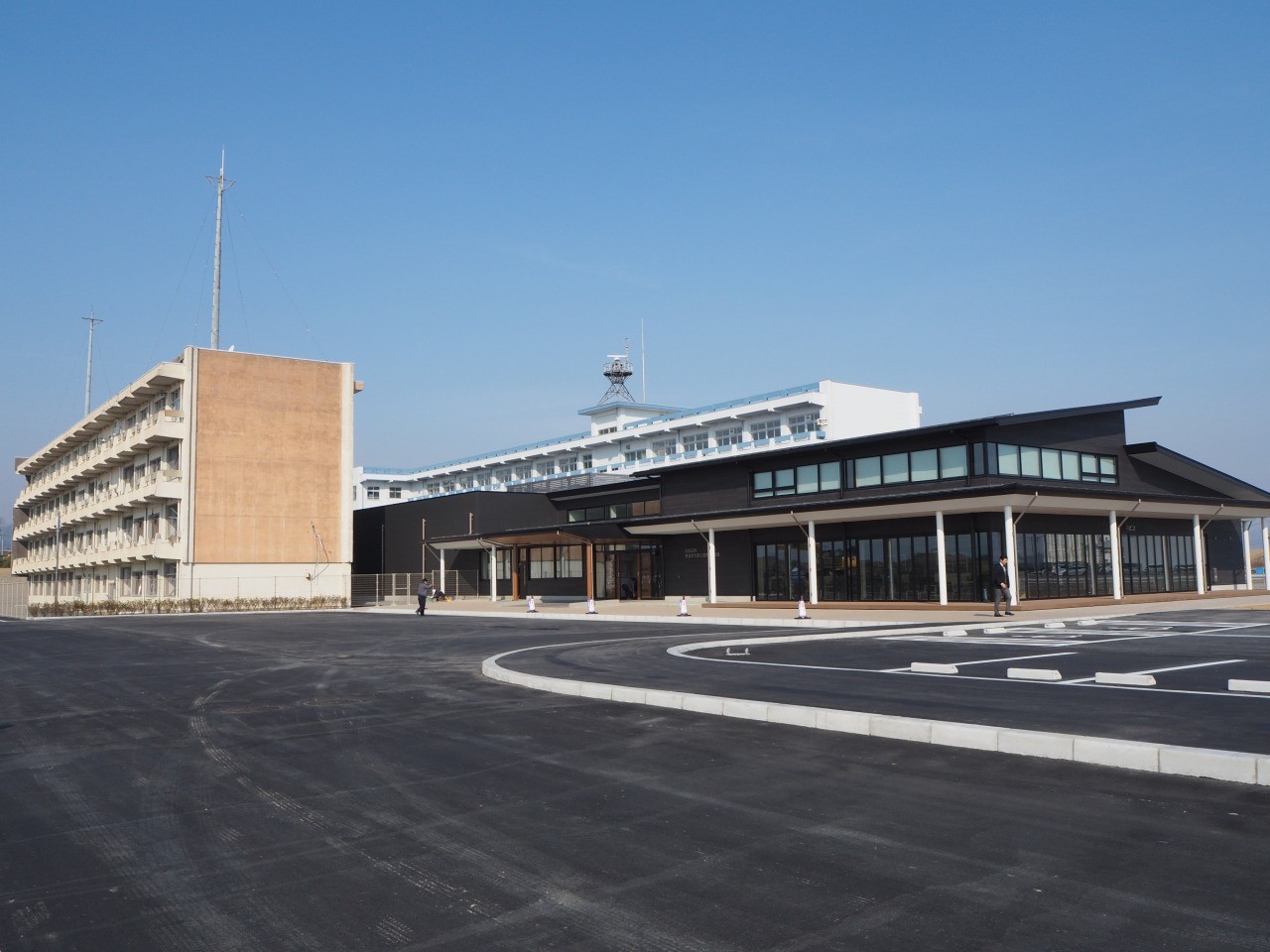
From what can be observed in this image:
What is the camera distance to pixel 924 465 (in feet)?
116

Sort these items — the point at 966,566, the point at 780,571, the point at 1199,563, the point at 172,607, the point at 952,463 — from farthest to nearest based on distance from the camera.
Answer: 1. the point at 172,607
2. the point at 780,571
3. the point at 1199,563
4. the point at 952,463
5. the point at 966,566

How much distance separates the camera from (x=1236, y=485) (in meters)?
41.1

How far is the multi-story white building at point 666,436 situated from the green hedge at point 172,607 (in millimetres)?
23831

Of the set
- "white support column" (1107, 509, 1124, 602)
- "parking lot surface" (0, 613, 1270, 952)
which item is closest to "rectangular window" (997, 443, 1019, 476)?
"white support column" (1107, 509, 1124, 602)

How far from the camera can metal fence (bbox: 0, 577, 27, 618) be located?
5234 centimetres

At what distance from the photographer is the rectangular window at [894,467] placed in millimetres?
35906

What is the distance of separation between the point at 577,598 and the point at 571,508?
7.00 m

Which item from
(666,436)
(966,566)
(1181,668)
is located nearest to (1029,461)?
(966,566)

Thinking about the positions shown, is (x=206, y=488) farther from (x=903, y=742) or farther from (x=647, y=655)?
(x=903, y=742)

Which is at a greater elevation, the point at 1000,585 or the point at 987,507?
the point at 987,507

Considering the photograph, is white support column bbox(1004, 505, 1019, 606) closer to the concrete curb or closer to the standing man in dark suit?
the standing man in dark suit

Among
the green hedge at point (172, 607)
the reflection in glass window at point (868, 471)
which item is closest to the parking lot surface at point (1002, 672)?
the reflection in glass window at point (868, 471)

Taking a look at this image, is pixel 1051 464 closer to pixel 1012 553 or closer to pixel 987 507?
pixel 987 507

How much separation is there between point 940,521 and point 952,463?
9.58ft
